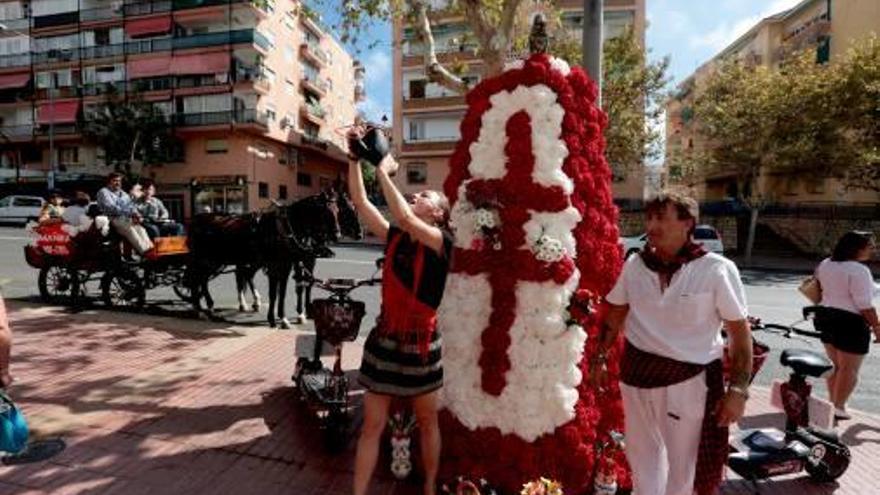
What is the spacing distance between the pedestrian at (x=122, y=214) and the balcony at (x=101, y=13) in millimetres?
39598

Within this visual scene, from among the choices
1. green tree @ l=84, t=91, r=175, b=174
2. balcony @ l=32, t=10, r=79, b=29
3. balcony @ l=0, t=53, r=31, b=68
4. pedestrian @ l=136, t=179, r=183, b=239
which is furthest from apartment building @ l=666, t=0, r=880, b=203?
balcony @ l=0, t=53, r=31, b=68

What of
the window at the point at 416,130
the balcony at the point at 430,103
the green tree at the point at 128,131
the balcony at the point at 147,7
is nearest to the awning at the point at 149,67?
the green tree at the point at 128,131

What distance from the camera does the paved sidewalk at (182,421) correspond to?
4164 mm

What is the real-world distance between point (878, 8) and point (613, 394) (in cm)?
4023

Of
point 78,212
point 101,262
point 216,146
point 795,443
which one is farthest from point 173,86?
point 795,443

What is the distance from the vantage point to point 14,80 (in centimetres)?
4400

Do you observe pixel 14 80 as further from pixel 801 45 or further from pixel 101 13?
pixel 801 45

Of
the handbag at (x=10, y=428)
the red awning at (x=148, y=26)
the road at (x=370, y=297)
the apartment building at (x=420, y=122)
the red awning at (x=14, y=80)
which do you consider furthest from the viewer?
the red awning at (x=14, y=80)

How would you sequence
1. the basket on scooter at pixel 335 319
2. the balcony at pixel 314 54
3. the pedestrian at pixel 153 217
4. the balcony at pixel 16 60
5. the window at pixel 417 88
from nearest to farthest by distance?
the basket on scooter at pixel 335 319 < the pedestrian at pixel 153 217 < the window at pixel 417 88 < the balcony at pixel 16 60 < the balcony at pixel 314 54

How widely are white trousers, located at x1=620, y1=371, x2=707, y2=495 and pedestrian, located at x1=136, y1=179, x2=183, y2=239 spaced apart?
387 inches

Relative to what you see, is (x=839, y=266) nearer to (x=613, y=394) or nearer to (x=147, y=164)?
(x=613, y=394)

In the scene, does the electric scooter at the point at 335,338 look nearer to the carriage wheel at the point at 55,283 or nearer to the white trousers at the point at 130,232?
the white trousers at the point at 130,232

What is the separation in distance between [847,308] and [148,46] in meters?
45.3

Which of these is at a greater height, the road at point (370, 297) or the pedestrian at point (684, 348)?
the pedestrian at point (684, 348)
